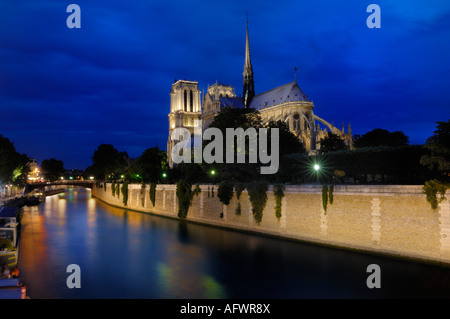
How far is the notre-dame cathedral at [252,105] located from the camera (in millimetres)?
58938

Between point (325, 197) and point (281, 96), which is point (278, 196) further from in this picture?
point (281, 96)

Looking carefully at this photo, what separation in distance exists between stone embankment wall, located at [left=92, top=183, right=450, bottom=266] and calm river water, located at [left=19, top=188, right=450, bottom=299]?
554 millimetres

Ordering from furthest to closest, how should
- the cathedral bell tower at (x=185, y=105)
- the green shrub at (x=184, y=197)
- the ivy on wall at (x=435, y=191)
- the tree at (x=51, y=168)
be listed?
the tree at (x=51, y=168)
the cathedral bell tower at (x=185, y=105)
the green shrub at (x=184, y=197)
the ivy on wall at (x=435, y=191)

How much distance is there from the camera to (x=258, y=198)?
2430 centimetres

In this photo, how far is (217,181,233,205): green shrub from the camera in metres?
27.0

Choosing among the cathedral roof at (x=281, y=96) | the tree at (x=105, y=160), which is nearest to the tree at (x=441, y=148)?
the cathedral roof at (x=281, y=96)

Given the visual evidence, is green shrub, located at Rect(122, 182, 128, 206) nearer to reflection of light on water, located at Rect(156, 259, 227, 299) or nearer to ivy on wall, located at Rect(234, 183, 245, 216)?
ivy on wall, located at Rect(234, 183, 245, 216)

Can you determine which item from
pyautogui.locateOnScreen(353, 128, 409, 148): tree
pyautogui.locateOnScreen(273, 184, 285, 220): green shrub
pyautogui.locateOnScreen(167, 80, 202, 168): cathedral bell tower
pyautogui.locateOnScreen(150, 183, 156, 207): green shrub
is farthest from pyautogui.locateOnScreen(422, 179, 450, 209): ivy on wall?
pyautogui.locateOnScreen(167, 80, 202, 168): cathedral bell tower

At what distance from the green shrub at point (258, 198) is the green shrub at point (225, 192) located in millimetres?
2501

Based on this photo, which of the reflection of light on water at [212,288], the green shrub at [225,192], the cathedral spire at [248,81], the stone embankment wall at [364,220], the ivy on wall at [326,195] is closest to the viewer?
the reflection of light on water at [212,288]

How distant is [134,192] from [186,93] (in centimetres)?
4529

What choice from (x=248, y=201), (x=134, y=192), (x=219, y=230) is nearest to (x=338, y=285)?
(x=248, y=201)

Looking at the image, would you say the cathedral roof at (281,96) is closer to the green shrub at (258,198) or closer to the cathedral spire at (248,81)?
the cathedral spire at (248,81)

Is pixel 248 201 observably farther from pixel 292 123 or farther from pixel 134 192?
pixel 292 123
